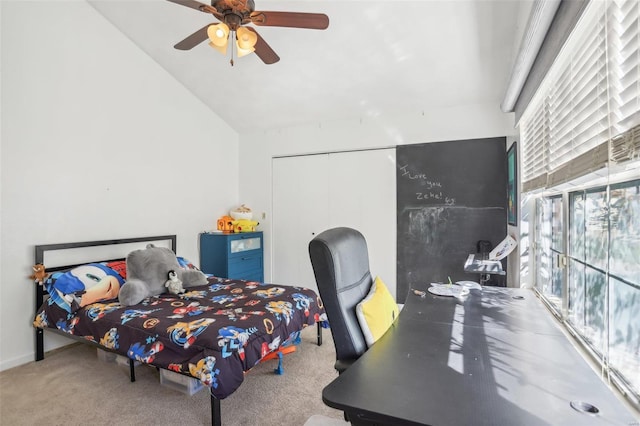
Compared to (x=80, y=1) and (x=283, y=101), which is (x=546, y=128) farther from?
(x=80, y=1)

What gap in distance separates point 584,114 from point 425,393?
4.27 feet

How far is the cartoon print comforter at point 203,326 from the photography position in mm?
1783

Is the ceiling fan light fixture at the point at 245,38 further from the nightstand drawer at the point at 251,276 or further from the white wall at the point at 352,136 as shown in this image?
the nightstand drawer at the point at 251,276

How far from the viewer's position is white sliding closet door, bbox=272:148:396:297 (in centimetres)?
387

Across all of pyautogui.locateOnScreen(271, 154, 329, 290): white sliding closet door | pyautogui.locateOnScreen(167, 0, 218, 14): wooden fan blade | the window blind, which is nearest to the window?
the window blind

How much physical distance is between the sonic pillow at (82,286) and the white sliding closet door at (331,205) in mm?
2065

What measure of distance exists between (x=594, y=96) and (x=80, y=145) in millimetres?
3741

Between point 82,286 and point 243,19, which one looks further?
point 82,286

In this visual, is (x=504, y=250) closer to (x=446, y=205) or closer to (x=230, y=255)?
(x=446, y=205)

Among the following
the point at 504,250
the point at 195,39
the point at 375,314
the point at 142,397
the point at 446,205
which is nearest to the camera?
the point at 375,314

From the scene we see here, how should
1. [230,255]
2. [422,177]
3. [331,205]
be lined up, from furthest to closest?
1. [331,205]
2. [230,255]
3. [422,177]

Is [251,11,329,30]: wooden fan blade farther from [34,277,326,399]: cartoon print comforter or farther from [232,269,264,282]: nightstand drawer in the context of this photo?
[232,269,264,282]: nightstand drawer

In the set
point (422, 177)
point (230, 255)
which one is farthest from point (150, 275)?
point (422, 177)

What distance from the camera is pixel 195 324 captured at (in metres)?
2.00
